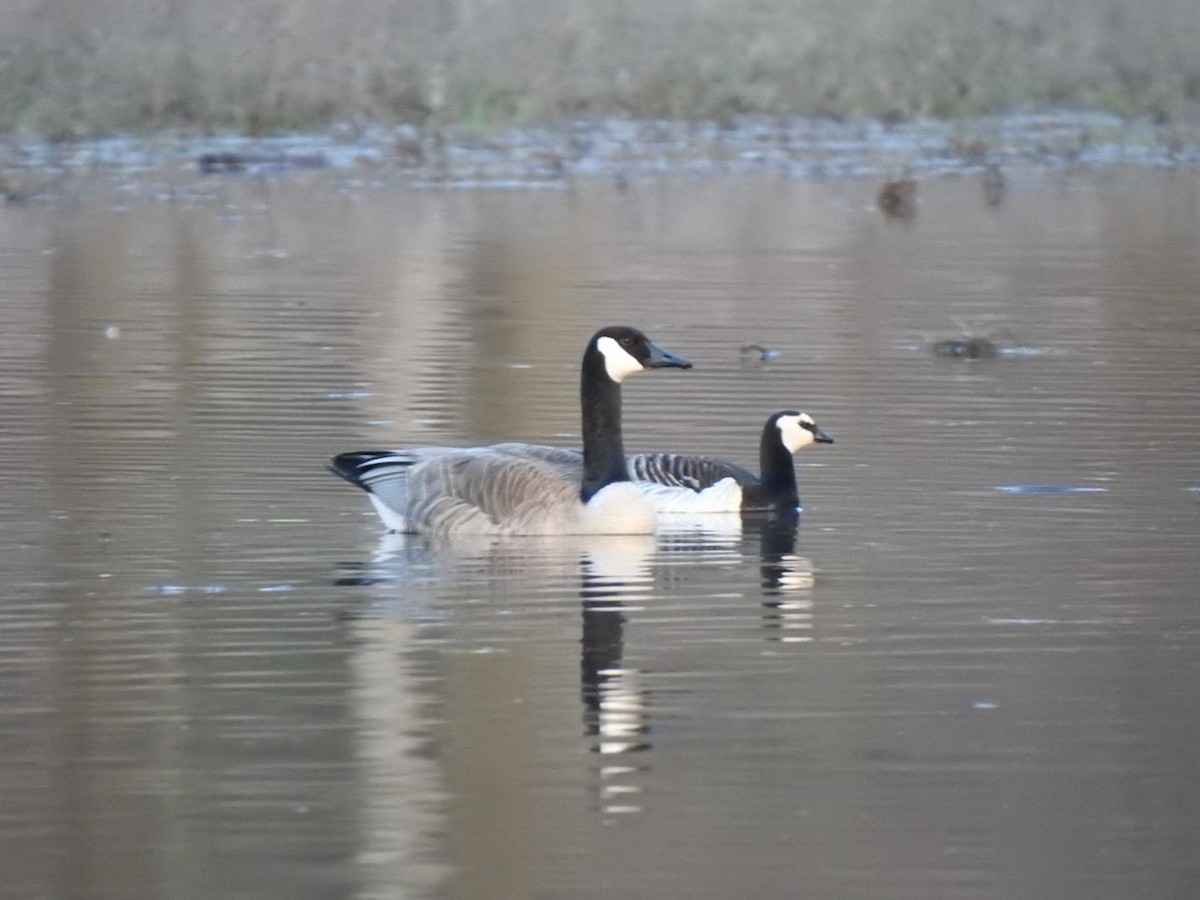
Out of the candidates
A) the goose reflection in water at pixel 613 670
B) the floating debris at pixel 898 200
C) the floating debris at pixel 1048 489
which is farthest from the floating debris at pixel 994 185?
the goose reflection in water at pixel 613 670

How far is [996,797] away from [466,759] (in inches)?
62.5

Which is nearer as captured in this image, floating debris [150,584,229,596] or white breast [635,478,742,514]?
floating debris [150,584,229,596]

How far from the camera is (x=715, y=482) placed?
1457 centimetres

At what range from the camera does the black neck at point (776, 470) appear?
14500 millimetres

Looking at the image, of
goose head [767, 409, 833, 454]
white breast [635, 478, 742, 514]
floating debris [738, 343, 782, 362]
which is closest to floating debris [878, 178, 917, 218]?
floating debris [738, 343, 782, 362]

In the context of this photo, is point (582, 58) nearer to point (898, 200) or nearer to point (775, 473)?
point (898, 200)

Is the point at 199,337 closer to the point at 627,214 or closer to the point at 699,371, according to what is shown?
the point at 699,371

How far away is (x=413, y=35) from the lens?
237ft

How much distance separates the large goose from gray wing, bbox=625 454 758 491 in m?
0.70

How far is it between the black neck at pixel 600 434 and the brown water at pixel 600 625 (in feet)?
1.43

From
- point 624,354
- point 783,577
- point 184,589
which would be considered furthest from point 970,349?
point 184,589

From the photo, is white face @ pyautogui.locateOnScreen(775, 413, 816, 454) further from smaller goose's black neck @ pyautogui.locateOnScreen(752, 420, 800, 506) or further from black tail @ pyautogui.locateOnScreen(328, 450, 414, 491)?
black tail @ pyautogui.locateOnScreen(328, 450, 414, 491)

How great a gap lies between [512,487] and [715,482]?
4.87 feet

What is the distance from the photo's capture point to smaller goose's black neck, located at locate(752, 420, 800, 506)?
47.4ft
